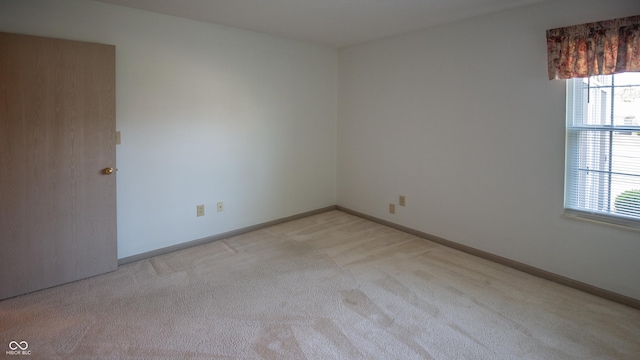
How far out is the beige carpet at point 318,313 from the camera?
2.12 metres

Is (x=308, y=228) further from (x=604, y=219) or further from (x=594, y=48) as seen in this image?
(x=594, y=48)

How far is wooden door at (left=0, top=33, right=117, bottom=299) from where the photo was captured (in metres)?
2.62

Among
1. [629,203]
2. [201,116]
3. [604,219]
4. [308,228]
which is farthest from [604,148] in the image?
[201,116]

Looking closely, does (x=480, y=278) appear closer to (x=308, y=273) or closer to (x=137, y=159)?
(x=308, y=273)

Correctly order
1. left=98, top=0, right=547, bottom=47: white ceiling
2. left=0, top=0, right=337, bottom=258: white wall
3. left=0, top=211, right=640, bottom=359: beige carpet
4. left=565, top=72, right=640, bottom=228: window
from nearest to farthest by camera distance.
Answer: left=0, top=211, right=640, bottom=359: beige carpet, left=565, top=72, right=640, bottom=228: window, left=98, top=0, right=547, bottom=47: white ceiling, left=0, top=0, right=337, bottom=258: white wall

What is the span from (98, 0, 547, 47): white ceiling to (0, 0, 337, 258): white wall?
250 mm

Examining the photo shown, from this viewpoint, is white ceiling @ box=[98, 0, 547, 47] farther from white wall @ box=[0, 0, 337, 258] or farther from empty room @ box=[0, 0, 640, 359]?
white wall @ box=[0, 0, 337, 258]

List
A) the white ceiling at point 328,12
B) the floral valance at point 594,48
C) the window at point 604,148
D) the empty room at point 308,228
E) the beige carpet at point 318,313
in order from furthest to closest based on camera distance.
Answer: the white ceiling at point 328,12 → the window at point 604,148 → the floral valance at point 594,48 → the empty room at point 308,228 → the beige carpet at point 318,313

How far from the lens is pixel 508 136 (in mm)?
3219

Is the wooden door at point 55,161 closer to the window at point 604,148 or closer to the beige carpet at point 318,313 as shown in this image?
the beige carpet at point 318,313

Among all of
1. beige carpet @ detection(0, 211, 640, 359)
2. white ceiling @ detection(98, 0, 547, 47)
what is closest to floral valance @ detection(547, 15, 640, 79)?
white ceiling @ detection(98, 0, 547, 47)

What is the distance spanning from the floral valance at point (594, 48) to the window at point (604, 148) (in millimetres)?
134

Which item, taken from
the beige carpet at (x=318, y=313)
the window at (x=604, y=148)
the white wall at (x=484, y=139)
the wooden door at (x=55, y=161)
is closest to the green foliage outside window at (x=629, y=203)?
the window at (x=604, y=148)

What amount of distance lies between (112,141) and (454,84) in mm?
3264
